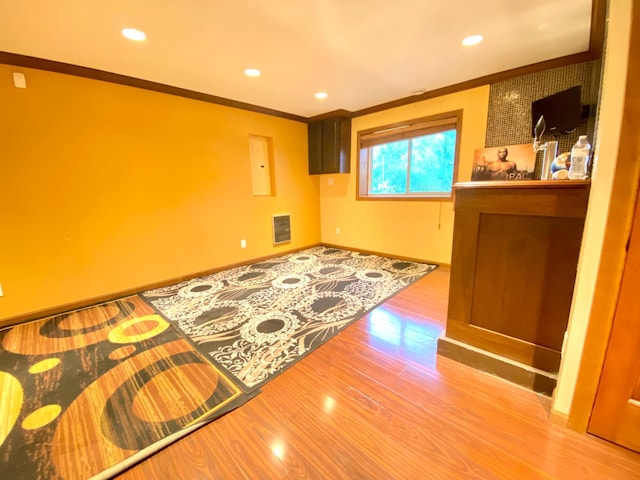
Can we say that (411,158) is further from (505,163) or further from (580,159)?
(580,159)

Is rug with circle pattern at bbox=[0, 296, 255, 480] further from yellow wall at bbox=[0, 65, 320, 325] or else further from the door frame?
the door frame

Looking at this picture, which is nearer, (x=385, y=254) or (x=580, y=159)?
(x=580, y=159)

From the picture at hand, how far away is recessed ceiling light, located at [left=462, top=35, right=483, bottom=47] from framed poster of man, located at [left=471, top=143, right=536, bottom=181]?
4.11 ft

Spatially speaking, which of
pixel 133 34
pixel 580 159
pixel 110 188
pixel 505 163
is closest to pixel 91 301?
pixel 110 188

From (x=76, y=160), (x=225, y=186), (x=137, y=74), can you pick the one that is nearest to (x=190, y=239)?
(x=225, y=186)

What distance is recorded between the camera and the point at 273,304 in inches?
104

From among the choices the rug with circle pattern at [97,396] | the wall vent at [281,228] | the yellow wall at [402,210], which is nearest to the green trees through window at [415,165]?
the yellow wall at [402,210]

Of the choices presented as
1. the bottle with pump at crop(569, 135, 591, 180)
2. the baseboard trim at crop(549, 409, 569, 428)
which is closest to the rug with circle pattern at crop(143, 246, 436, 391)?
the baseboard trim at crop(549, 409, 569, 428)

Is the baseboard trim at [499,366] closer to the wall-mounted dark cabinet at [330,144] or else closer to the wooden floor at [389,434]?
the wooden floor at [389,434]

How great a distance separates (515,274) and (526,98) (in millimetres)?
2393

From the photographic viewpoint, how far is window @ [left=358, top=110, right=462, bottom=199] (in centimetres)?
350

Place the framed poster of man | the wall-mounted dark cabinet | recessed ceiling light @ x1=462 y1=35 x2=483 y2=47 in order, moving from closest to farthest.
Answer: recessed ceiling light @ x1=462 y1=35 x2=483 y2=47 < the framed poster of man < the wall-mounted dark cabinet

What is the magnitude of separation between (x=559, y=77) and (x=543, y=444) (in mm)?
3215

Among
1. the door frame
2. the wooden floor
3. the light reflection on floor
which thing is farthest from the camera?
the light reflection on floor
